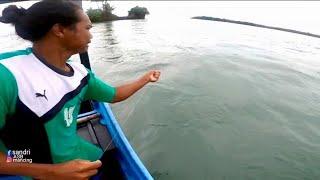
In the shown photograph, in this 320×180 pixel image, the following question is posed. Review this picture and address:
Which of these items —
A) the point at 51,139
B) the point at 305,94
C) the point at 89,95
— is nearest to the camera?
the point at 51,139

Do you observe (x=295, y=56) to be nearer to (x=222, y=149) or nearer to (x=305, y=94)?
(x=305, y=94)

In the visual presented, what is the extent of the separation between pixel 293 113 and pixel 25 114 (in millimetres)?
7909

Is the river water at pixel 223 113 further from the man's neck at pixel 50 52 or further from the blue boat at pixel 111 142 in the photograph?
the blue boat at pixel 111 142

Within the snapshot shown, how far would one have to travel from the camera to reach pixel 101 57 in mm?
17422

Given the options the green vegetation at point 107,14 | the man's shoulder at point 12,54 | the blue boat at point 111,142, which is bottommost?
the green vegetation at point 107,14

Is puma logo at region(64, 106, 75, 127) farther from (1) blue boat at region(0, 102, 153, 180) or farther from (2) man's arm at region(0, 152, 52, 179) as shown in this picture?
(1) blue boat at region(0, 102, 153, 180)

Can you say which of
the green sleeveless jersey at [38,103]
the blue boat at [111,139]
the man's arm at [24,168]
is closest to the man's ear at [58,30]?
the green sleeveless jersey at [38,103]

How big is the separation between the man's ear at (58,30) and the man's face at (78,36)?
3cm

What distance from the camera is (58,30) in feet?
6.89

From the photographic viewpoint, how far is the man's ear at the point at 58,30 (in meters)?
2.08

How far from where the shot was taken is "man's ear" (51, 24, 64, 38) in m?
2.08

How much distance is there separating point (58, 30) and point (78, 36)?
0.46ft

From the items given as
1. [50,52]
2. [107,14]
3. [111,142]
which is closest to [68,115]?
[50,52]

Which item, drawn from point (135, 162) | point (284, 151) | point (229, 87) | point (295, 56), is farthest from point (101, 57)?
point (135, 162)
